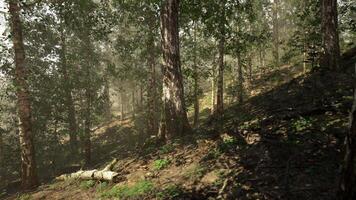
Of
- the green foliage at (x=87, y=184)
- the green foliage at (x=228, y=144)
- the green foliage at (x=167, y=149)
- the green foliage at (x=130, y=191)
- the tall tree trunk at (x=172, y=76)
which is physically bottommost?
the green foliage at (x=87, y=184)

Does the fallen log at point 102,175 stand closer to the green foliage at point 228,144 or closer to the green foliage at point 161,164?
the green foliage at point 161,164

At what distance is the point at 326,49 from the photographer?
1230 cm

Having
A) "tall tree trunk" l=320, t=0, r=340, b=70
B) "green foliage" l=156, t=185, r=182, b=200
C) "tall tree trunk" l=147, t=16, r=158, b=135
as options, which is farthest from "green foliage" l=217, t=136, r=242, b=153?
"tall tree trunk" l=147, t=16, r=158, b=135

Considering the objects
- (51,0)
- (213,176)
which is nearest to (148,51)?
(51,0)

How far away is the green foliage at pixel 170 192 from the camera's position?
6.90 m

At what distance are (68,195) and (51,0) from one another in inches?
331

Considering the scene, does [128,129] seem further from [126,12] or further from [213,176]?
[213,176]

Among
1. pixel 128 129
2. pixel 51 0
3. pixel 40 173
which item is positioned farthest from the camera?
pixel 128 129

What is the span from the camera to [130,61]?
91.9 ft

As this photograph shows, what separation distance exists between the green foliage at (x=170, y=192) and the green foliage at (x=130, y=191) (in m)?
0.46

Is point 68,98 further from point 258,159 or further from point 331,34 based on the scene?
point 258,159

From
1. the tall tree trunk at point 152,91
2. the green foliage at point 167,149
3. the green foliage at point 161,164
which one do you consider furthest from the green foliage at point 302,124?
the tall tree trunk at point 152,91

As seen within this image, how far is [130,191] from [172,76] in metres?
4.52

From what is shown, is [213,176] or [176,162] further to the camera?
[176,162]
